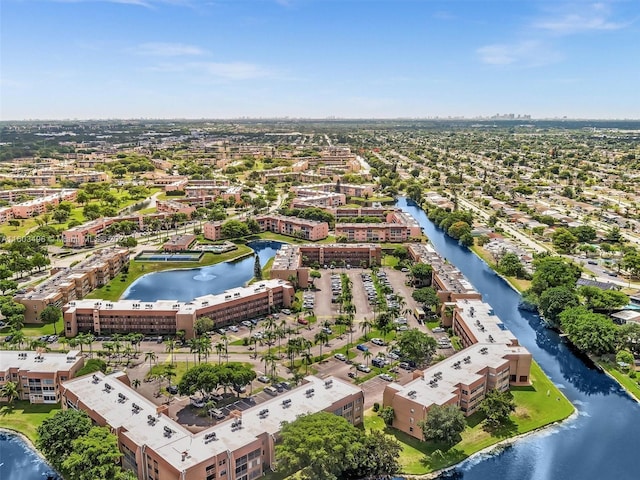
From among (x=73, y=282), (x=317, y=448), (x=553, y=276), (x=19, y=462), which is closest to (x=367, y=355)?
(x=317, y=448)

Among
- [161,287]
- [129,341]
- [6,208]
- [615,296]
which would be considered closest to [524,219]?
[615,296]

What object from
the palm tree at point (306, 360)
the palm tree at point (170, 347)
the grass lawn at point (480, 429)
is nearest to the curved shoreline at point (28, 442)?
the palm tree at point (170, 347)

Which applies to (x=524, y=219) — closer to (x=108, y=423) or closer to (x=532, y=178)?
(x=532, y=178)

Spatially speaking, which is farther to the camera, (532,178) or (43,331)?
(532,178)

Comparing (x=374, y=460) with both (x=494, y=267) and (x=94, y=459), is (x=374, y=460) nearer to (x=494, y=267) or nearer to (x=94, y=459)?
(x=94, y=459)

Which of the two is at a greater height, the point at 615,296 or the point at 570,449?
the point at 615,296

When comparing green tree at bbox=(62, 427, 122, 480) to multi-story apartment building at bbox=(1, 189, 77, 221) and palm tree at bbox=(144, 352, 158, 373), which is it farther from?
multi-story apartment building at bbox=(1, 189, 77, 221)
